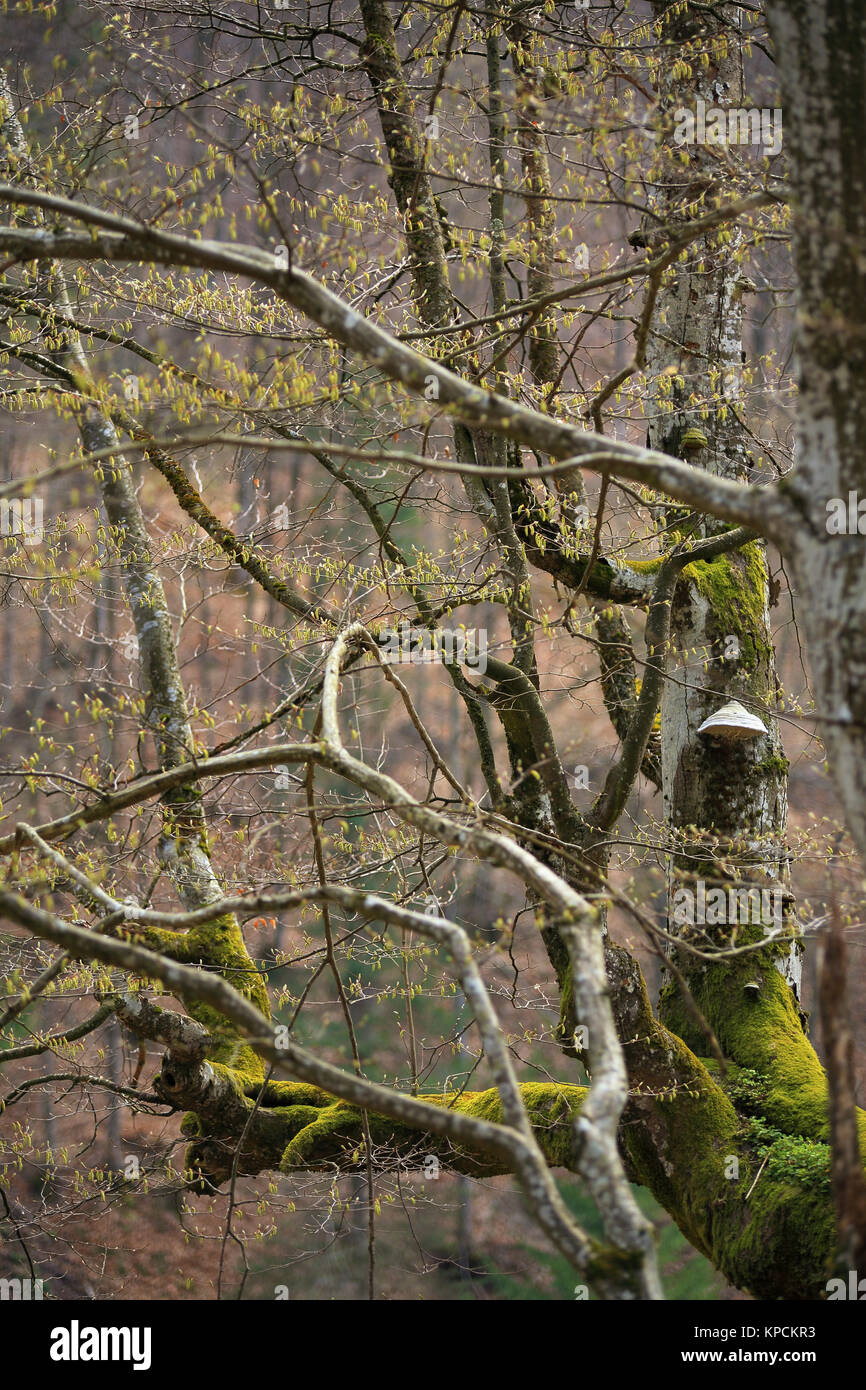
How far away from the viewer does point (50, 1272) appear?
469 inches

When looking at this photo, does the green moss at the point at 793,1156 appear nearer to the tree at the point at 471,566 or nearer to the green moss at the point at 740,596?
the tree at the point at 471,566

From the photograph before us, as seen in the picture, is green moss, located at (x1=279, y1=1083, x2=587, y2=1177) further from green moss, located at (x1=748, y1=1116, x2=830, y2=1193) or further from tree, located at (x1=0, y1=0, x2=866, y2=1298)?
green moss, located at (x1=748, y1=1116, x2=830, y2=1193)

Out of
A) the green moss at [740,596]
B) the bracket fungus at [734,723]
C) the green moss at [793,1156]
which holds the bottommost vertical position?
the green moss at [793,1156]

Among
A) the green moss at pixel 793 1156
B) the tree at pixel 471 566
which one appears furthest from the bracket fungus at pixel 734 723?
the green moss at pixel 793 1156

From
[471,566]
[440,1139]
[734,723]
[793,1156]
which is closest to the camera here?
[793,1156]

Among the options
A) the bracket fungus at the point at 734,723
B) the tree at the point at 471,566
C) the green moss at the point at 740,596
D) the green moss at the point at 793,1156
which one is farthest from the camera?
the green moss at the point at 740,596

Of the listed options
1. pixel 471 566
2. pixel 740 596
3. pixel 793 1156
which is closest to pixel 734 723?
pixel 740 596

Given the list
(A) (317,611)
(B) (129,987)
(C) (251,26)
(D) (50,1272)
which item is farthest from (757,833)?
(D) (50,1272)

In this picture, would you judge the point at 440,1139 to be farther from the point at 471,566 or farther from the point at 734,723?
the point at 471,566

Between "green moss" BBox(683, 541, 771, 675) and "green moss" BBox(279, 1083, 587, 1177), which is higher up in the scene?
"green moss" BBox(683, 541, 771, 675)

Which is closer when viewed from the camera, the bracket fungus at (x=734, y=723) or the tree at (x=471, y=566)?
the tree at (x=471, y=566)

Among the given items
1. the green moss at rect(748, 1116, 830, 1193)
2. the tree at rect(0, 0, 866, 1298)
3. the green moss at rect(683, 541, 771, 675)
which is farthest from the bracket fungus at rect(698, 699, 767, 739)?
the green moss at rect(748, 1116, 830, 1193)
